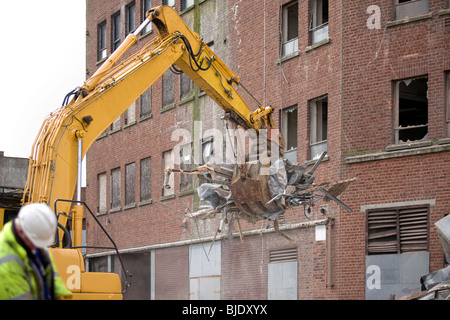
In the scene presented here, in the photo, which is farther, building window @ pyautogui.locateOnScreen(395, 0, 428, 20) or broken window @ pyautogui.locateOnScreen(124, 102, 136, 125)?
broken window @ pyautogui.locateOnScreen(124, 102, 136, 125)

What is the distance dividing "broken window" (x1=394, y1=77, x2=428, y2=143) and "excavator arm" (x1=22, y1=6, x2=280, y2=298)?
4.76 metres

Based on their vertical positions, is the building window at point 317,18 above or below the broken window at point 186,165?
above

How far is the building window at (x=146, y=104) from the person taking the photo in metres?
34.6

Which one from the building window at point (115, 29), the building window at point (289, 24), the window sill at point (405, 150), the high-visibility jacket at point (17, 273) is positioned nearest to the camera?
the high-visibility jacket at point (17, 273)

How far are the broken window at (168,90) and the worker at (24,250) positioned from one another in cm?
2724

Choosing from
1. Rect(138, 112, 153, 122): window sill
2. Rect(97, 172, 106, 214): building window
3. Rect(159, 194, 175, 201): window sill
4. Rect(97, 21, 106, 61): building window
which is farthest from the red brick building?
Rect(97, 21, 106, 61): building window

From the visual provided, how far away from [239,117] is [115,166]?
18408 mm

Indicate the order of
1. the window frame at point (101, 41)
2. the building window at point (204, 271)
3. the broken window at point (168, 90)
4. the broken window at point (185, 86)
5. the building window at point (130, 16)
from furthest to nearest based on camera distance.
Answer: the window frame at point (101, 41) → the building window at point (130, 16) → the broken window at point (168, 90) → the broken window at point (185, 86) → the building window at point (204, 271)

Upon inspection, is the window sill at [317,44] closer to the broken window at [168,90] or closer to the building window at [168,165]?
the building window at [168,165]

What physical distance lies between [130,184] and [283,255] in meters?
11.8

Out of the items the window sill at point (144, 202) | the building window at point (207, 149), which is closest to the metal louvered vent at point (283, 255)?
the building window at point (207, 149)

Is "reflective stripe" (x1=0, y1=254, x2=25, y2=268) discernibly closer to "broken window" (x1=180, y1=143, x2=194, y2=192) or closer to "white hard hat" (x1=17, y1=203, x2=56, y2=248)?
"white hard hat" (x1=17, y1=203, x2=56, y2=248)

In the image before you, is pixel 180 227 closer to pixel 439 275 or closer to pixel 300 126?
pixel 300 126

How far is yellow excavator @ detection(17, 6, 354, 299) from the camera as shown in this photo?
12.7 metres
